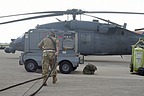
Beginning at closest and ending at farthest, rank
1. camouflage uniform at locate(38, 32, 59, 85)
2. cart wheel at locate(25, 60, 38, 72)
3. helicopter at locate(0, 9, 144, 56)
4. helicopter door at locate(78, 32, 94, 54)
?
1. camouflage uniform at locate(38, 32, 59, 85)
2. cart wheel at locate(25, 60, 38, 72)
3. helicopter at locate(0, 9, 144, 56)
4. helicopter door at locate(78, 32, 94, 54)

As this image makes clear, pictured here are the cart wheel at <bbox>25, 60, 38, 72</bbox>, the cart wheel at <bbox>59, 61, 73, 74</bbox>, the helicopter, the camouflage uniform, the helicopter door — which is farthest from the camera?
the helicopter door

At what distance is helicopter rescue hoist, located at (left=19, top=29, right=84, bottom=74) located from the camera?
44.8 feet

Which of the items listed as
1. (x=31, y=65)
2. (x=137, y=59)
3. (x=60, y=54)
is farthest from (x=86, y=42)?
(x=31, y=65)

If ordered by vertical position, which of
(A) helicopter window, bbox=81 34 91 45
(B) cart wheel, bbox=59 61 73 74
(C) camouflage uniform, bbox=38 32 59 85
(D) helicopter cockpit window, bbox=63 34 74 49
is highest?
(A) helicopter window, bbox=81 34 91 45

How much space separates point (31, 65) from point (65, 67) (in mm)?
1584

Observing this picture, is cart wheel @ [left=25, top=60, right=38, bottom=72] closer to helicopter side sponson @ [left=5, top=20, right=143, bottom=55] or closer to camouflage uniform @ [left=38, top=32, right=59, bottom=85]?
camouflage uniform @ [left=38, top=32, right=59, bottom=85]

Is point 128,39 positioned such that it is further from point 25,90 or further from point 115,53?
point 25,90

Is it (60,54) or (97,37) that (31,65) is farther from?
(97,37)

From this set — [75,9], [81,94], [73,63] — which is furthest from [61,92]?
[75,9]

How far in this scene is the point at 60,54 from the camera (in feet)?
45.2

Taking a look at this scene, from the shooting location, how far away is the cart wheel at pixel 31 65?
13.7 m

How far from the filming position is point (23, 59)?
13.9m

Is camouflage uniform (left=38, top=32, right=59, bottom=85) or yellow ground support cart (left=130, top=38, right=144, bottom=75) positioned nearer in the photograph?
camouflage uniform (left=38, top=32, right=59, bottom=85)

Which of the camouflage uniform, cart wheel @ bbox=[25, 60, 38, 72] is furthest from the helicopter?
the camouflage uniform
